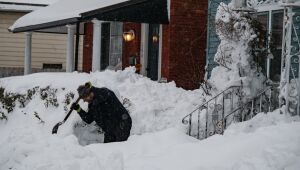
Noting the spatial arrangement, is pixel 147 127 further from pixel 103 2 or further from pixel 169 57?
pixel 103 2

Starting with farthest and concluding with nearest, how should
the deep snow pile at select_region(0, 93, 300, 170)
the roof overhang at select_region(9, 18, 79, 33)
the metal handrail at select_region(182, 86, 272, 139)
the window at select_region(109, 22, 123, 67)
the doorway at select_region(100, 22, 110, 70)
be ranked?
the doorway at select_region(100, 22, 110, 70)
the window at select_region(109, 22, 123, 67)
the roof overhang at select_region(9, 18, 79, 33)
the metal handrail at select_region(182, 86, 272, 139)
the deep snow pile at select_region(0, 93, 300, 170)

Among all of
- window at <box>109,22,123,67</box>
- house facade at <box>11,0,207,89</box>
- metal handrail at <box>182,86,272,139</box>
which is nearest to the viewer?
metal handrail at <box>182,86,272,139</box>

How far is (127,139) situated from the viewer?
9.12 meters

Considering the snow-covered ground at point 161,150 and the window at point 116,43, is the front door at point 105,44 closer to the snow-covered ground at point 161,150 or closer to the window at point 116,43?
the window at point 116,43

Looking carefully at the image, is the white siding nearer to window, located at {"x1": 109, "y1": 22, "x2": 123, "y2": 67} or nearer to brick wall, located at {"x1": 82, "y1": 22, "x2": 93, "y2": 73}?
brick wall, located at {"x1": 82, "y1": 22, "x2": 93, "y2": 73}

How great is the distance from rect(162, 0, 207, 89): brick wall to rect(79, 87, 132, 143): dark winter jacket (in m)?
5.60

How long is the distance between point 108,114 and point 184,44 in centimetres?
616

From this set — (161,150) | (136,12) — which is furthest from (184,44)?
(161,150)

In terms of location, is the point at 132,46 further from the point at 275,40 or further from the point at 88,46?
the point at 275,40

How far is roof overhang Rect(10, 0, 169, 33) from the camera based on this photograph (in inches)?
563

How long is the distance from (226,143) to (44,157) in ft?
7.94

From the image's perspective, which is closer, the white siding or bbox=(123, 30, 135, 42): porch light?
bbox=(123, 30, 135, 42): porch light

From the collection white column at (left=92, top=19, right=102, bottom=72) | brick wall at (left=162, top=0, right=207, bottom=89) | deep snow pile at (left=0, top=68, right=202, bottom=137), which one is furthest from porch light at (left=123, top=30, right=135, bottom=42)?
deep snow pile at (left=0, top=68, right=202, bottom=137)

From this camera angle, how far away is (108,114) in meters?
Result: 9.18
